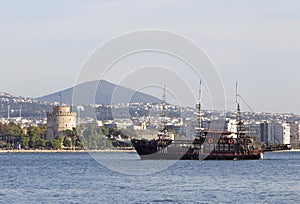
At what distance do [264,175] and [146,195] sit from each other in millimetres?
23292

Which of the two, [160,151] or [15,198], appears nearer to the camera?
[15,198]

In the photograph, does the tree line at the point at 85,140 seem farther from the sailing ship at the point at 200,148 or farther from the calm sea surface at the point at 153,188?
the calm sea surface at the point at 153,188

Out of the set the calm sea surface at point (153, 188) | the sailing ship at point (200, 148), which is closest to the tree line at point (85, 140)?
the sailing ship at point (200, 148)

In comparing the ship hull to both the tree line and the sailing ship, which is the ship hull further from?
the tree line

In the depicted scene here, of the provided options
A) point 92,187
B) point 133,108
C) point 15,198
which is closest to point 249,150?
point 92,187

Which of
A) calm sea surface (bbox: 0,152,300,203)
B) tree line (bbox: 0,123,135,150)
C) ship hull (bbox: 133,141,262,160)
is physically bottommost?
calm sea surface (bbox: 0,152,300,203)

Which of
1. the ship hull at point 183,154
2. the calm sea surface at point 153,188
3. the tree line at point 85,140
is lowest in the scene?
the calm sea surface at point 153,188

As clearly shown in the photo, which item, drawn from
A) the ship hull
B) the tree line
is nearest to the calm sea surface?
the ship hull

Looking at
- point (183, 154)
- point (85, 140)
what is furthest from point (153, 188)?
point (85, 140)

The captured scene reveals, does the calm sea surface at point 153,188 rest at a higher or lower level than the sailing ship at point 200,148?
lower

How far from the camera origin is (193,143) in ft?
372

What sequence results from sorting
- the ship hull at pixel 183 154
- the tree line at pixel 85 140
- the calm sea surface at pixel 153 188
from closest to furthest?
the calm sea surface at pixel 153 188
the ship hull at pixel 183 154
the tree line at pixel 85 140

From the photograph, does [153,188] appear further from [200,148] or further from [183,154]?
[200,148]

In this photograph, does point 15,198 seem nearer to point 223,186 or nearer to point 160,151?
point 223,186
